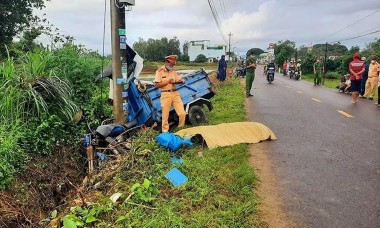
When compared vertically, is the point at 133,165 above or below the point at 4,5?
below

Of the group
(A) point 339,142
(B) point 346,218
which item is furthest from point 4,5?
(B) point 346,218

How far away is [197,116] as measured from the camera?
8492mm

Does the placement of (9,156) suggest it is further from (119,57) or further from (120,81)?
(119,57)

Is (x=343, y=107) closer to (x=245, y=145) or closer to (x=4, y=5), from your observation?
(x=245, y=145)

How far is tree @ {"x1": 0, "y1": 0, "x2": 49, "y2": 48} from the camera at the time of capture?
17.9 m

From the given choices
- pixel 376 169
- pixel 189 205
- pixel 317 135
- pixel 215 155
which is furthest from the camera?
pixel 317 135

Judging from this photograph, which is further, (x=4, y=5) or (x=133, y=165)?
(x=4, y=5)

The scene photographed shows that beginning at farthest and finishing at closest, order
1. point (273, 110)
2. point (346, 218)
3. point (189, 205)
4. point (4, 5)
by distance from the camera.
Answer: point (4, 5)
point (273, 110)
point (189, 205)
point (346, 218)

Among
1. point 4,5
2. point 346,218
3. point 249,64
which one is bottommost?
point 346,218

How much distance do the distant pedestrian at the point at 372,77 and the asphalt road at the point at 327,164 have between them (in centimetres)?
382

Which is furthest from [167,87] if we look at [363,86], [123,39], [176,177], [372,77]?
[363,86]

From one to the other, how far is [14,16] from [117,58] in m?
13.6

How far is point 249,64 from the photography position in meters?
13.5

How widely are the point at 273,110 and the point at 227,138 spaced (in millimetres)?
4664
